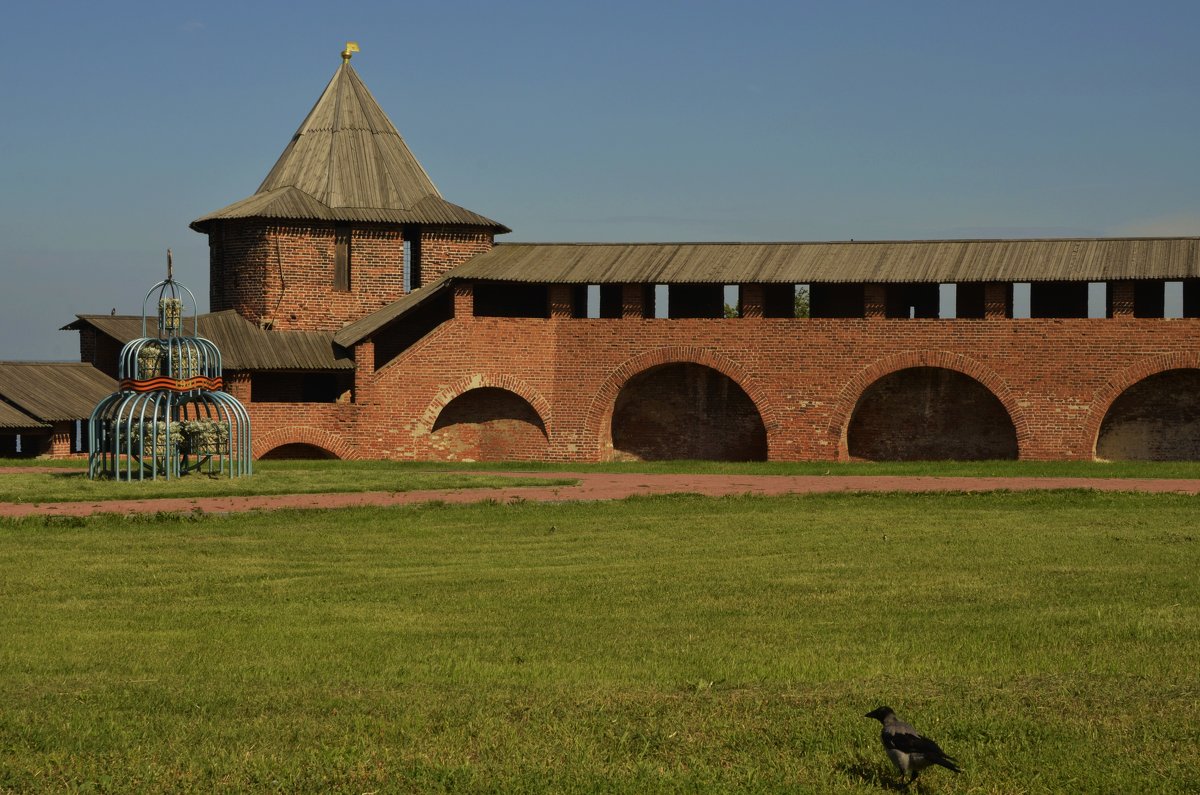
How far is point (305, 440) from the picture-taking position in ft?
100.0

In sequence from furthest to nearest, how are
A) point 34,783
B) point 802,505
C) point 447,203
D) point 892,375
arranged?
point 447,203 → point 892,375 → point 802,505 → point 34,783

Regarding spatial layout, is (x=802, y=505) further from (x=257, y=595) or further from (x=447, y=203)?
(x=447, y=203)

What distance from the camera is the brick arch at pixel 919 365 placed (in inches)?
1137

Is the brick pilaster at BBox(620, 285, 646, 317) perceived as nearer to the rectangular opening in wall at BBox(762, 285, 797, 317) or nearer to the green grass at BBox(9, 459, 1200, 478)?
the rectangular opening in wall at BBox(762, 285, 797, 317)

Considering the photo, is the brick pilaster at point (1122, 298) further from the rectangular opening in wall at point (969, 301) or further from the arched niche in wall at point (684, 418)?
the arched niche in wall at point (684, 418)

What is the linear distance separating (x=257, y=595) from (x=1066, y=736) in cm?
702

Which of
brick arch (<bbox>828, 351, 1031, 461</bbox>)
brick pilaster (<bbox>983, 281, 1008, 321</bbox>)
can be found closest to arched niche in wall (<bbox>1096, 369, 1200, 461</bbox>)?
brick arch (<bbox>828, 351, 1031, 461</bbox>)

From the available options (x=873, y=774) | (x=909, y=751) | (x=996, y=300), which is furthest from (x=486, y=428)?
(x=909, y=751)

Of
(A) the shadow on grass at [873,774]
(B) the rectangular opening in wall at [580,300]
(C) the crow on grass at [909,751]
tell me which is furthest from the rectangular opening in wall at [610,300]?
(C) the crow on grass at [909,751]

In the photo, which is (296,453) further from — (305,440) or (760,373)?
(760,373)

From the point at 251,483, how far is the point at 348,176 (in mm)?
13072

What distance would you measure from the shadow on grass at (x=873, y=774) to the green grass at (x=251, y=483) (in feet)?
49.7

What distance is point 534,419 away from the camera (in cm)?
3100

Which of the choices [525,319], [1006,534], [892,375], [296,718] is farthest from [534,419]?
[296,718]
